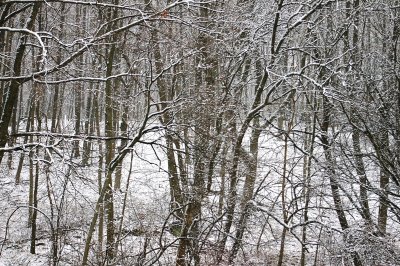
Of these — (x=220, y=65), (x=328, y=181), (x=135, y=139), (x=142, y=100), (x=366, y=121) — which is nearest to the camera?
(x=135, y=139)

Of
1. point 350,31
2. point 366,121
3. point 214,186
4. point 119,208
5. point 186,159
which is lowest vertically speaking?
point 119,208

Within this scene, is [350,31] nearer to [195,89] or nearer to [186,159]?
[195,89]

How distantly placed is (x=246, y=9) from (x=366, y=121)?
4181mm

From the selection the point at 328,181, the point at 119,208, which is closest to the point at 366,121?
the point at 328,181

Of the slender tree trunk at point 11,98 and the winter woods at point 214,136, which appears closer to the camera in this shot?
the winter woods at point 214,136

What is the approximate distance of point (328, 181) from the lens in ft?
36.0

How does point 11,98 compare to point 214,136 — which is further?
point 214,136

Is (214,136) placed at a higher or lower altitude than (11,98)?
lower

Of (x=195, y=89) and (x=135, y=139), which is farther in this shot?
(x=195, y=89)

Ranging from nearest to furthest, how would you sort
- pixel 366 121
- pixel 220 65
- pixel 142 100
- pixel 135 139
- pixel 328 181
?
pixel 135 139 → pixel 366 121 → pixel 328 181 → pixel 142 100 → pixel 220 65

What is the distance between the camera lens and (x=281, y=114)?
1358 centimetres

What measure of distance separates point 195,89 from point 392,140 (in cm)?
454

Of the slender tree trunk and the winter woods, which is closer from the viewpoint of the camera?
the winter woods

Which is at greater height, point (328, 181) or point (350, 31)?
point (350, 31)
